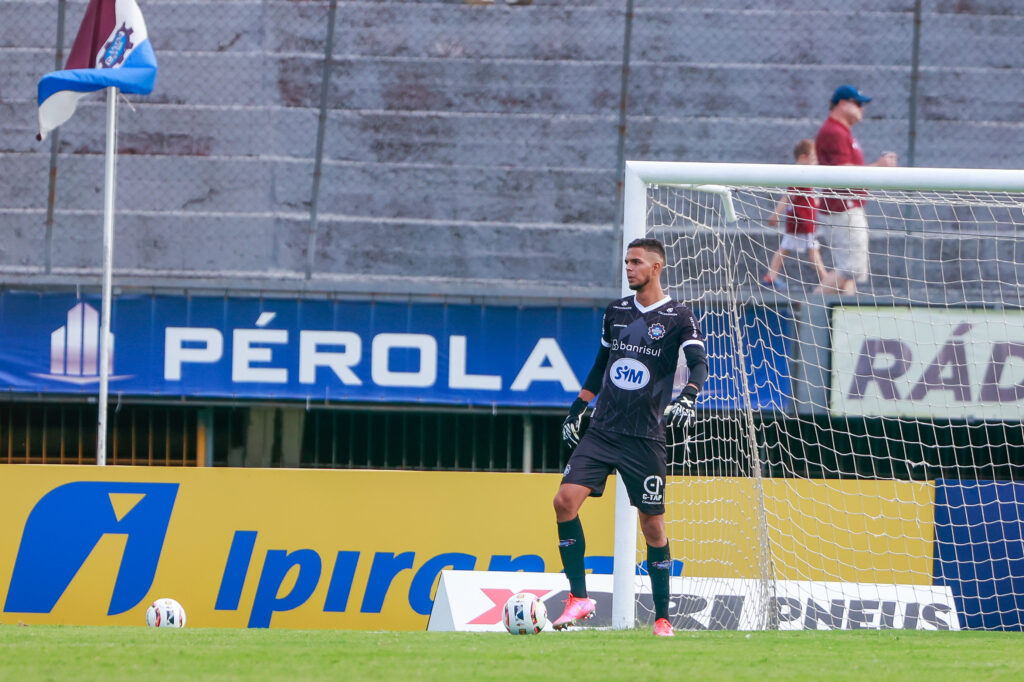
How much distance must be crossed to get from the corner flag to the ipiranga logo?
99.2 inches

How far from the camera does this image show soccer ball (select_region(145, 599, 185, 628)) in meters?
6.36

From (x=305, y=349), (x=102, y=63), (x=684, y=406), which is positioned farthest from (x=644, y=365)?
(x=102, y=63)

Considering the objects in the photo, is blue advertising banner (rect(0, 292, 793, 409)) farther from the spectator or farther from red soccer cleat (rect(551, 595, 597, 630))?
red soccer cleat (rect(551, 595, 597, 630))

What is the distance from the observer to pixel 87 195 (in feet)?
34.2

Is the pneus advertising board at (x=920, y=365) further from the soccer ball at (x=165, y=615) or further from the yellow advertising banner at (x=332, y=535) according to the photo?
the soccer ball at (x=165, y=615)

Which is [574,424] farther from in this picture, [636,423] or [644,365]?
[644,365]

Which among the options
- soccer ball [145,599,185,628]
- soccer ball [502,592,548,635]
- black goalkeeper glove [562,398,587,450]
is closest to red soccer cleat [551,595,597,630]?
soccer ball [502,592,548,635]

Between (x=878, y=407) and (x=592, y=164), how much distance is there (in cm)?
341

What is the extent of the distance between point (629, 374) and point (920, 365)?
3791 mm

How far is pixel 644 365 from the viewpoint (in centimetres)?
553

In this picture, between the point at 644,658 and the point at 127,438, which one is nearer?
the point at 644,658

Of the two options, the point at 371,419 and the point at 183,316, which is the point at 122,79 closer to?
the point at 183,316

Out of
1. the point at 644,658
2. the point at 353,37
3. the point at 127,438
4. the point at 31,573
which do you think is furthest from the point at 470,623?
the point at 353,37

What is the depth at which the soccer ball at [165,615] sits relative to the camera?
20.9 feet
